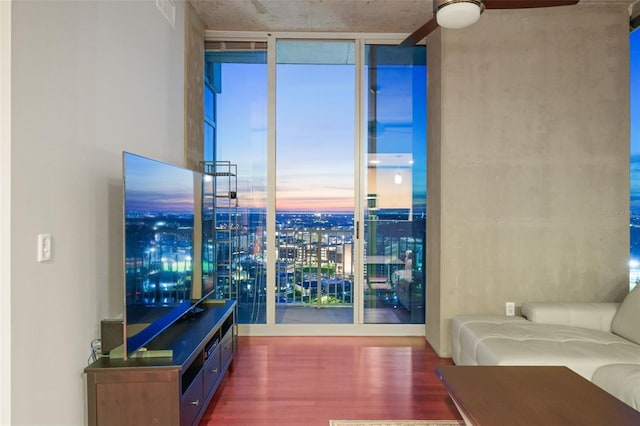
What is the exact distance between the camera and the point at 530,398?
5.21 ft

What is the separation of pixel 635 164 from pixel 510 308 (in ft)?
5.74

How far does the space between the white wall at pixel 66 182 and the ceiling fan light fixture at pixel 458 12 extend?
1837mm

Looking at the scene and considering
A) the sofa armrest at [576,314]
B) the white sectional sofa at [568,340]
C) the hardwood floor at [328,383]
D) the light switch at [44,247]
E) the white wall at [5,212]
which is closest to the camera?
the white wall at [5,212]

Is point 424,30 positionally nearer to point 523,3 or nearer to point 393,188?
point 523,3

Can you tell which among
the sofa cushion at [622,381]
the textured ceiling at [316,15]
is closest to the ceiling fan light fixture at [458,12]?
the textured ceiling at [316,15]

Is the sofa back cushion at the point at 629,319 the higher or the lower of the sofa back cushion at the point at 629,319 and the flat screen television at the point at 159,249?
the lower

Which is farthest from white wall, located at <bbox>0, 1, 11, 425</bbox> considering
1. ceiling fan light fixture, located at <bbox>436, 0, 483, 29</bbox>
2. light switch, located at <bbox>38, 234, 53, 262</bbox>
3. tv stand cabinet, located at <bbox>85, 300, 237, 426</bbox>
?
Answer: ceiling fan light fixture, located at <bbox>436, 0, 483, 29</bbox>

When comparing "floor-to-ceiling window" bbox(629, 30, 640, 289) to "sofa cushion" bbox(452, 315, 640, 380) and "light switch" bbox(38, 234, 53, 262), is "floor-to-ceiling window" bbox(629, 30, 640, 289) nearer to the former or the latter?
"sofa cushion" bbox(452, 315, 640, 380)

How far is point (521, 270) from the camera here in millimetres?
3211

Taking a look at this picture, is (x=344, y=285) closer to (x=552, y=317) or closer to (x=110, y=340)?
(x=552, y=317)

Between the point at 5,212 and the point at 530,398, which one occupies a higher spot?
the point at 5,212

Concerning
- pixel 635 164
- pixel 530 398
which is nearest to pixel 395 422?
pixel 530 398

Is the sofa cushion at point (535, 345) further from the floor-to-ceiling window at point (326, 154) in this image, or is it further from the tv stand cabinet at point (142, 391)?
the tv stand cabinet at point (142, 391)

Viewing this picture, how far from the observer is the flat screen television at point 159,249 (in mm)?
1773
